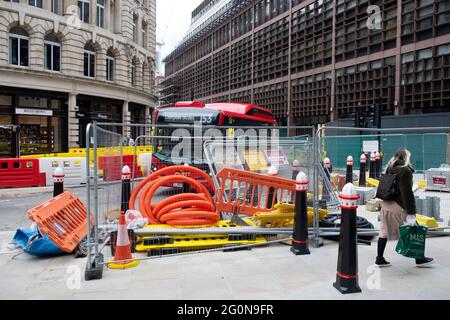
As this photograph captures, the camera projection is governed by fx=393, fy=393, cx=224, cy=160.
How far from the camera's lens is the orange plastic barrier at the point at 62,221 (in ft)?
18.9

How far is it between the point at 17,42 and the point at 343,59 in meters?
25.5

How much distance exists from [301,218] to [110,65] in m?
30.5

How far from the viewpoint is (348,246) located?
4355 millimetres

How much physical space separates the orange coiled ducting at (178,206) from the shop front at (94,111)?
2290cm

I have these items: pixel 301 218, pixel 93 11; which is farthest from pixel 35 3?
pixel 301 218

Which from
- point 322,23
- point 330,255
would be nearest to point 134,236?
point 330,255

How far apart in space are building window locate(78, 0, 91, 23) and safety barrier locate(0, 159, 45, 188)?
18228 mm

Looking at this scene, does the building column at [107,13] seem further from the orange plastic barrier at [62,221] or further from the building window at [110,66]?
the orange plastic barrier at [62,221]

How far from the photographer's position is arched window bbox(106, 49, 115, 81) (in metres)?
32.5

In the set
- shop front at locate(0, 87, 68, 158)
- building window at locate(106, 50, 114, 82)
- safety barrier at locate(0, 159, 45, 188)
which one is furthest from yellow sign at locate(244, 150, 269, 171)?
building window at locate(106, 50, 114, 82)

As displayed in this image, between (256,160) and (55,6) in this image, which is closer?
(256,160)

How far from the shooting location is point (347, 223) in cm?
439

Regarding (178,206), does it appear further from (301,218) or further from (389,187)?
(389,187)

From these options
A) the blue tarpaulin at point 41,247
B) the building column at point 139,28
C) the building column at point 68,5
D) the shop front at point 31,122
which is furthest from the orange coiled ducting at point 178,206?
the building column at point 139,28
